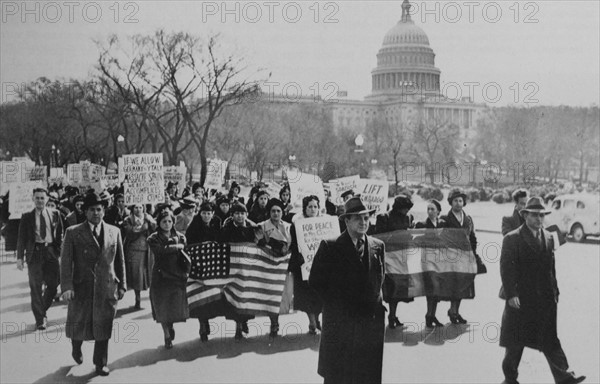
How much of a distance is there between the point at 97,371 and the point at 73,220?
611cm

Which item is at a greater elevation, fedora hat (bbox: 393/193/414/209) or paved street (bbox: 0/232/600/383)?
fedora hat (bbox: 393/193/414/209)

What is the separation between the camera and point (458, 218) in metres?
9.91

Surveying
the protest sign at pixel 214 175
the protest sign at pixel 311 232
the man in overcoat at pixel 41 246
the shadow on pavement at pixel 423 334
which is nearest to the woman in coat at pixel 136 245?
the man in overcoat at pixel 41 246

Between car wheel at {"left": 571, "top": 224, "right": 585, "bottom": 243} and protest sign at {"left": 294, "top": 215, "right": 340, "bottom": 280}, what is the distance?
1513cm

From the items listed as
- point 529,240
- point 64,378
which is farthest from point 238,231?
point 529,240

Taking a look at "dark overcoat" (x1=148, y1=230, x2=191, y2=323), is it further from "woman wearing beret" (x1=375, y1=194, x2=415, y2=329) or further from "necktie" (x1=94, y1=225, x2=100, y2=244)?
"woman wearing beret" (x1=375, y1=194, x2=415, y2=329)

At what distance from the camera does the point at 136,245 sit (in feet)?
37.1

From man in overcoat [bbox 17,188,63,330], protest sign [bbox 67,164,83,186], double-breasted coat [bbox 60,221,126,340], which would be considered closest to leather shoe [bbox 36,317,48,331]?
man in overcoat [bbox 17,188,63,330]

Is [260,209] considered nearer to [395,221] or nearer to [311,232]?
[395,221]

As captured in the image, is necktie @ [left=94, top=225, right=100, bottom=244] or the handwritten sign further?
the handwritten sign

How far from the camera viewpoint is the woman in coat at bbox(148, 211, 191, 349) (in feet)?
29.5

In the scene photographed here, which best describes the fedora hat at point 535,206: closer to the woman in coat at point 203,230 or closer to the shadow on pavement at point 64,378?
the woman in coat at point 203,230

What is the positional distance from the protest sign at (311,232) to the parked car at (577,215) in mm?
14931

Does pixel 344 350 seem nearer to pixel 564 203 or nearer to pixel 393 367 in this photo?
pixel 393 367
